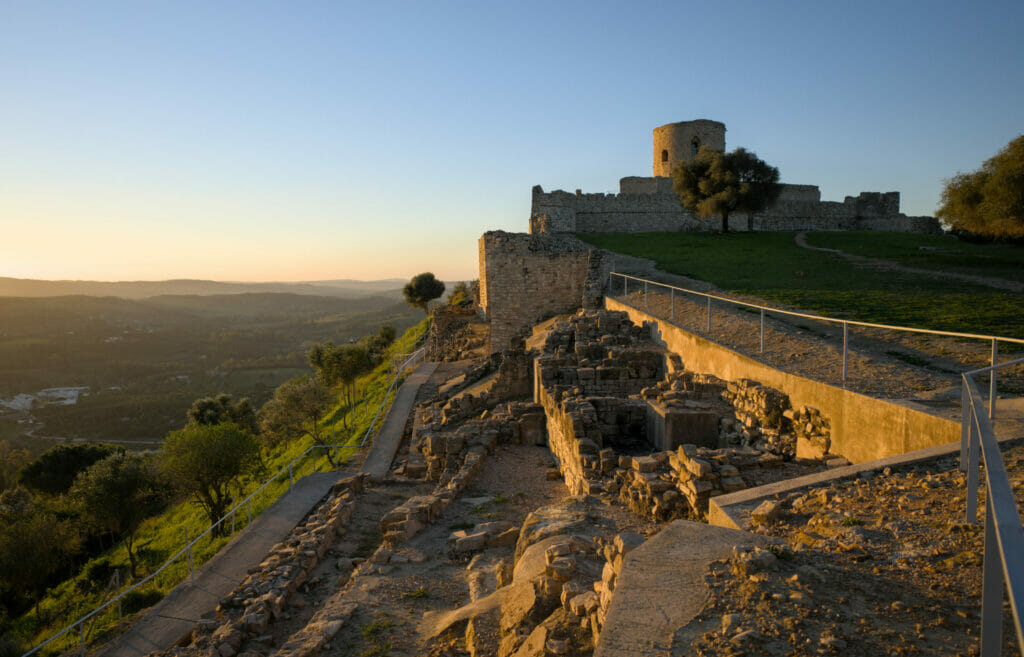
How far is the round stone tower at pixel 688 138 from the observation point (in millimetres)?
49000

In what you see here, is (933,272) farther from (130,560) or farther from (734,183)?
(130,560)

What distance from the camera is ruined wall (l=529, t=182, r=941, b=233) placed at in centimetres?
4116

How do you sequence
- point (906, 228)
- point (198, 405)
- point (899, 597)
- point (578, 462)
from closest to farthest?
point (899, 597)
point (578, 462)
point (198, 405)
point (906, 228)

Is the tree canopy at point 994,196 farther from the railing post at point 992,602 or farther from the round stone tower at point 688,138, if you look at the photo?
the round stone tower at point 688,138

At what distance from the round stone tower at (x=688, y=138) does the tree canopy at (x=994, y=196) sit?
27.8m

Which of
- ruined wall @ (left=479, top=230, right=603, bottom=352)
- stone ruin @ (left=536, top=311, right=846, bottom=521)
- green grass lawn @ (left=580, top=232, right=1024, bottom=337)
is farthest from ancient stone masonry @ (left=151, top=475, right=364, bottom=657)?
ruined wall @ (left=479, top=230, right=603, bottom=352)

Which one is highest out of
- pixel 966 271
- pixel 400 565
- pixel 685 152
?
pixel 685 152

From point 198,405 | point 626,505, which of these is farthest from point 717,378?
point 198,405

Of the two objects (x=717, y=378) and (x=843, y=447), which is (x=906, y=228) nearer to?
(x=717, y=378)

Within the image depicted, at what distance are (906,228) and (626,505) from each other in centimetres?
5094

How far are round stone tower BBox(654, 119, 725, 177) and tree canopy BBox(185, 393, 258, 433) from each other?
119ft

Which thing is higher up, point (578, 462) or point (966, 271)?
point (966, 271)

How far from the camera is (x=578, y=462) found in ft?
31.2

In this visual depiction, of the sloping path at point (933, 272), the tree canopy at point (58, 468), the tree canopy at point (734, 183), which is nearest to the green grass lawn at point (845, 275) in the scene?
the sloping path at point (933, 272)
